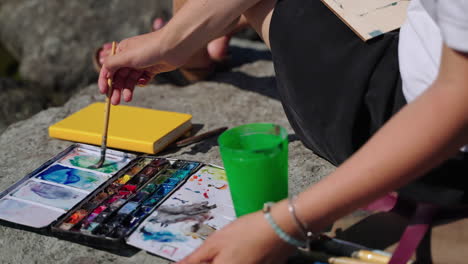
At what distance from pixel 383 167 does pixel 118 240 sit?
2.00ft

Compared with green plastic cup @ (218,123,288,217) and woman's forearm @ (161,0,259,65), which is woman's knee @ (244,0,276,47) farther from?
green plastic cup @ (218,123,288,217)

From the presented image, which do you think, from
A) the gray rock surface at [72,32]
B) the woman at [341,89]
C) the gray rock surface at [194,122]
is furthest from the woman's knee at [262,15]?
the gray rock surface at [72,32]

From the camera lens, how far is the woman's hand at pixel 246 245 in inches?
37.9

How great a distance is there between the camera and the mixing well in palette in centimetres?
125

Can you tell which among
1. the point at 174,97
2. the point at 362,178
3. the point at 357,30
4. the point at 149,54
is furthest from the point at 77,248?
the point at 174,97

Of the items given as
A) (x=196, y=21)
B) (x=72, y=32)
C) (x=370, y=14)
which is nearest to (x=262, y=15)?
(x=196, y=21)

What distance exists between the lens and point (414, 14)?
1123 mm

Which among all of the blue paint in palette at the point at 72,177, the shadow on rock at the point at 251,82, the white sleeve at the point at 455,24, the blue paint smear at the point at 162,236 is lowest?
the shadow on rock at the point at 251,82

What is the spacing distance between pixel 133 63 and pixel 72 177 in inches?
13.8

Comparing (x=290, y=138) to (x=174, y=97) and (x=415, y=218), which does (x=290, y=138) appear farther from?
(x=415, y=218)

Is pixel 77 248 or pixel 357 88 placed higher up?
pixel 357 88

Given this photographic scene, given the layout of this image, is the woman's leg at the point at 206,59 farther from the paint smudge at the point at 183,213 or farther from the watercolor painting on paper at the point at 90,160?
the paint smudge at the point at 183,213

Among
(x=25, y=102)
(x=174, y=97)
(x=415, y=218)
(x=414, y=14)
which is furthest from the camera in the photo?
(x=25, y=102)

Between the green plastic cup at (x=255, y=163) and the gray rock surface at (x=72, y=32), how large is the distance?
1.74 metres
